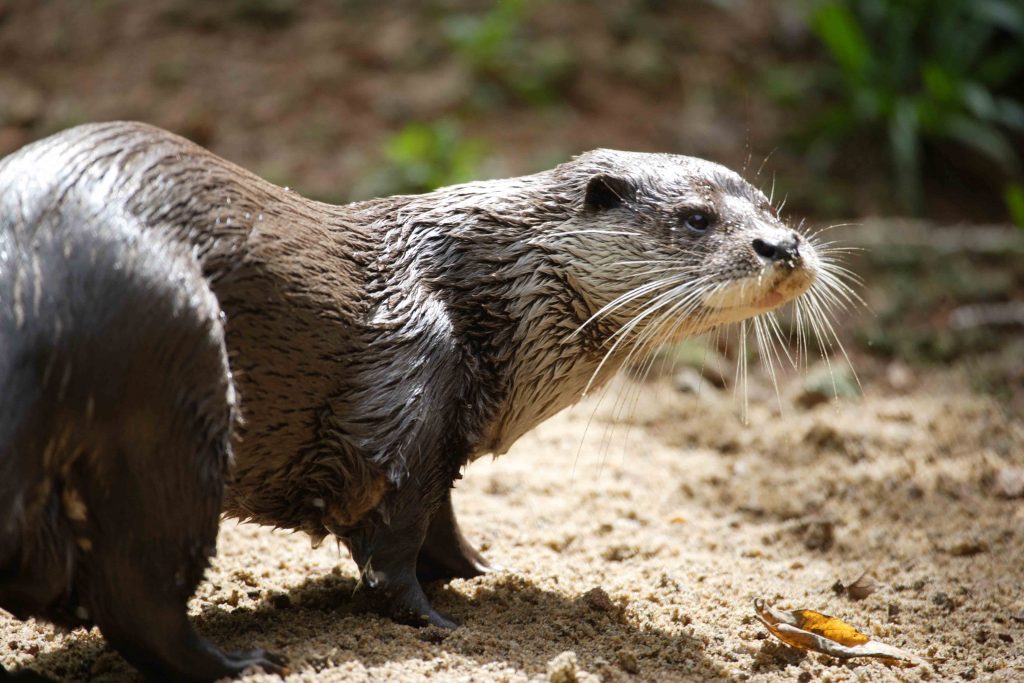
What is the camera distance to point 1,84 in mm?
6918

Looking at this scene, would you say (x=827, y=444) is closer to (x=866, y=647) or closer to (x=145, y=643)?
(x=866, y=647)

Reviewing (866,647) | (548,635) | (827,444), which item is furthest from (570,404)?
(827,444)

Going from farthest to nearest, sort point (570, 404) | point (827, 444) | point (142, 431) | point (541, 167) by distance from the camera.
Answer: point (541, 167) < point (827, 444) < point (570, 404) < point (142, 431)

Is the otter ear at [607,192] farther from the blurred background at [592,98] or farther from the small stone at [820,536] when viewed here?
the blurred background at [592,98]

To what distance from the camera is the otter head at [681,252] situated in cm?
321

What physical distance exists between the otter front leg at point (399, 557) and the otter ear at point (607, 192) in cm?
102

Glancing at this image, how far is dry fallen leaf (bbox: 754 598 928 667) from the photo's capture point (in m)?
3.16

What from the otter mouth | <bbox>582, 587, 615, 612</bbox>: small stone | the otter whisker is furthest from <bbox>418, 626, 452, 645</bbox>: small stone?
the otter mouth

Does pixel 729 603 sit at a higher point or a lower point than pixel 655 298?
lower

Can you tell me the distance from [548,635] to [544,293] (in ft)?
3.24

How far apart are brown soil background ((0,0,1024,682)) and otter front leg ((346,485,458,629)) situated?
0.28 feet

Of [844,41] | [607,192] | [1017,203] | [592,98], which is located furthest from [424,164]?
[1017,203]

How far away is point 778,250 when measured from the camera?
3.20 metres

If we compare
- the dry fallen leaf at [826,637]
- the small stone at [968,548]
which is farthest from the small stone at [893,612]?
the small stone at [968,548]
